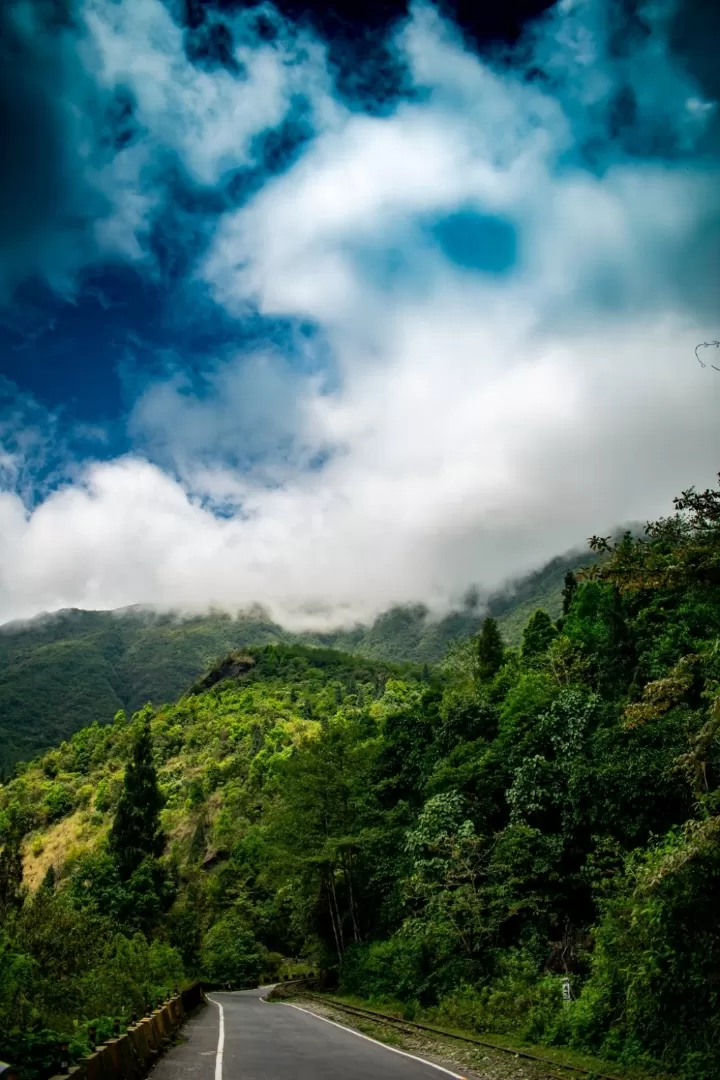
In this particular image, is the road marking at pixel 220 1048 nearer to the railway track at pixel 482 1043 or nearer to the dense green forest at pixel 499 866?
the dense green forest at pixel 499 866

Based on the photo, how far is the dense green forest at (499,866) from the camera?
11.8m

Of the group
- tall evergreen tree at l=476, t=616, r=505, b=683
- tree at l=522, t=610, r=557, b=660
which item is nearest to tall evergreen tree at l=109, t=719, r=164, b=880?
tall evergreen tree at l=476, t=616, r=505, b=683

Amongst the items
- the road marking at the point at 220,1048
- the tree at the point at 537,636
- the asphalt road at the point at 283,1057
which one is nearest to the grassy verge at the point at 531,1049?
the asphalt road at the point at 283,1057

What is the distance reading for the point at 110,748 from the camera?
11056 cm

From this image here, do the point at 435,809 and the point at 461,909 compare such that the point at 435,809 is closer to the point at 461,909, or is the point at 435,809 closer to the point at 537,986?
the point at 461,909

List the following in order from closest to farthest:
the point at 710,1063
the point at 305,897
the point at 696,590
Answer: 1. the point at 710,1063
2. the point at 696,590
3. the point at 305,897

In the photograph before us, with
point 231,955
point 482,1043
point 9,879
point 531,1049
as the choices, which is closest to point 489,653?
point 231,955

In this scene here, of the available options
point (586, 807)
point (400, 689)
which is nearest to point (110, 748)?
point (400, 689)

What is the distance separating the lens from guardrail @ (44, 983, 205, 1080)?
817cm

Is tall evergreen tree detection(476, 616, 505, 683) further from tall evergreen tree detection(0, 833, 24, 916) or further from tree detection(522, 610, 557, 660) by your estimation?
tall evergreen tree detection(0, 833, 24, 916)

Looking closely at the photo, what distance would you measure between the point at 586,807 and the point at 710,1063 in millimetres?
12155

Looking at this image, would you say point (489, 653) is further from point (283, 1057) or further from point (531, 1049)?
point (283, 1057)

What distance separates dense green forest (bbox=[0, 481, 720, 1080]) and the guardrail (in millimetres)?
408

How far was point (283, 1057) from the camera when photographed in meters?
13.0
